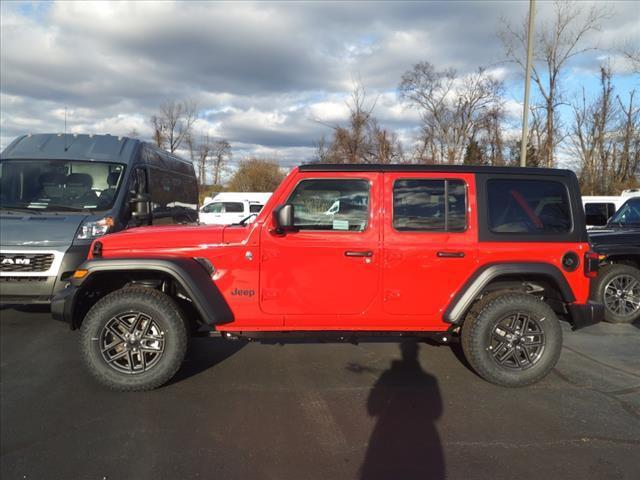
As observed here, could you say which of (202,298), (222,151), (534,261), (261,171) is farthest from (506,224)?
(222,151)

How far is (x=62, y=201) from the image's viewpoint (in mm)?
6797

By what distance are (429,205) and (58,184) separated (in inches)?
222

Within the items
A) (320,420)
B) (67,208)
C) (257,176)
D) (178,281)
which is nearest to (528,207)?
(320,420)

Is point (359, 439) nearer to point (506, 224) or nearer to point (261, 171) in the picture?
point (506, 224)

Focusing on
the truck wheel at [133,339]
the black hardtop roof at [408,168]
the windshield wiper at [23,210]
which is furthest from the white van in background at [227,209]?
the black hardtop roof at [408,168]

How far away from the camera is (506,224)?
13.7ft

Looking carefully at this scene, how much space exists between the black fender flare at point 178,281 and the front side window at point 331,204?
3.04ft

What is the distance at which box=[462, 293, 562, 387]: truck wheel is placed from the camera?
4.11m

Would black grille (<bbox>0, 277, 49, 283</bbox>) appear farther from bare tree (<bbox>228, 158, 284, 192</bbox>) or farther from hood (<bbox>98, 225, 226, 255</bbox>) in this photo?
bare tree (<bbox>228, 158, 284, 192</bbox>)

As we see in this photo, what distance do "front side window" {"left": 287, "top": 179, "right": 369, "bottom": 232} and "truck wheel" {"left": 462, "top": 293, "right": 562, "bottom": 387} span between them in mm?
1384

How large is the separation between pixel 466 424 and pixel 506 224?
175 cm

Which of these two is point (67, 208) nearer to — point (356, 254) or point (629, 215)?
point (356, 254)

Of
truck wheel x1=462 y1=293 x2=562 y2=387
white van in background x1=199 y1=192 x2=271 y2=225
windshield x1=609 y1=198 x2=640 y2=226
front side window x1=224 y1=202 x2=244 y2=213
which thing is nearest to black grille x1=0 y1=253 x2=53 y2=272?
truck wheel x1=462 y1=293 x2=562 y2=387

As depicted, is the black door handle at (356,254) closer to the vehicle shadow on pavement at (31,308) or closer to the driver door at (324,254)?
the driver door at (324,254)
